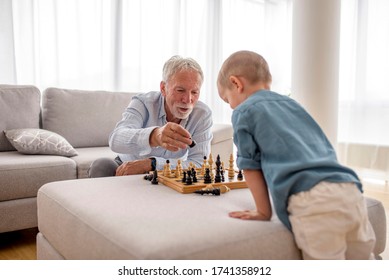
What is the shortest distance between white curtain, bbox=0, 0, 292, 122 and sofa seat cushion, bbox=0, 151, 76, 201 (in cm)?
A: 145

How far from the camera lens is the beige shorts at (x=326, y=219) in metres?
0.96

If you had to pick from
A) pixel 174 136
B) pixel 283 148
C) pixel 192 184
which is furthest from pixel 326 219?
pixel 174 136

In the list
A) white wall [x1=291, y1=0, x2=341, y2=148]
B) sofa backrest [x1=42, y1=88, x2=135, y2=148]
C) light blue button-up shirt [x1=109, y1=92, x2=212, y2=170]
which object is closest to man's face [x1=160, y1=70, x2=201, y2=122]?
light blue button-up shirt [x1=109, y1=92, x2=212, y2=170]

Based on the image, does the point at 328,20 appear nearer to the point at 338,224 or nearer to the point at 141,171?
the point at 141,171

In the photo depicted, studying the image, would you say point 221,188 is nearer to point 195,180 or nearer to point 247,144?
point 195,180

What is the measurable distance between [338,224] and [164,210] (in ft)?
1.61

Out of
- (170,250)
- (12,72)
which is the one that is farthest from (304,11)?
(170,250)

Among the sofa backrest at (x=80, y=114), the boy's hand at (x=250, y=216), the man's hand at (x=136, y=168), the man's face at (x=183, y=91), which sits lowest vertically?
the man's hand at (x=136, y=168)

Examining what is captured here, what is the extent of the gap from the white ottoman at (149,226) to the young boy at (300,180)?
7 centimetres

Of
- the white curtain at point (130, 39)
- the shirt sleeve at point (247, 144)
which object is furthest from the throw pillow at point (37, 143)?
the shirt sleeve at point (247, 144)

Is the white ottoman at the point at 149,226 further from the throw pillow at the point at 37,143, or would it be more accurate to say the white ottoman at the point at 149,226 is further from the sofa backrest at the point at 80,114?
the sofa backrest at the point at 80,114

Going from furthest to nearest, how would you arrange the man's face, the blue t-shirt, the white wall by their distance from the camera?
the white wall
the man's face
the blue t-shirt

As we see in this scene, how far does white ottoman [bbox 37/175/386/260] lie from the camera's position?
0.89m

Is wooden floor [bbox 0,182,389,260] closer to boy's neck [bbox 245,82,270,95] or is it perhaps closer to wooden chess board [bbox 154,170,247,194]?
wooden chess board [bbox 154,170,247,194]
